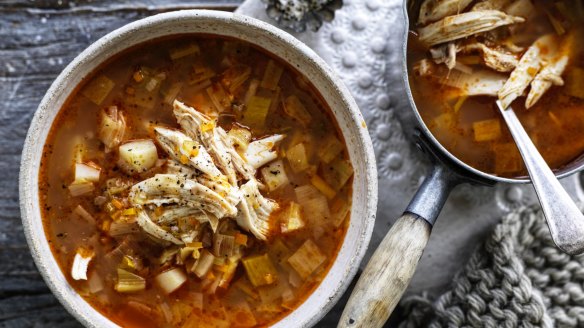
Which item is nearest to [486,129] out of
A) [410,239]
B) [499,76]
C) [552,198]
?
[499,76]

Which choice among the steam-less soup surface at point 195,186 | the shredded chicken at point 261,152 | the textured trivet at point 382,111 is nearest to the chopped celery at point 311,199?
the steam-less soup surface at point 195,186

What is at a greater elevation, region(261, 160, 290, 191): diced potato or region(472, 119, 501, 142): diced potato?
region(261, 160, 290, 191): diced potato

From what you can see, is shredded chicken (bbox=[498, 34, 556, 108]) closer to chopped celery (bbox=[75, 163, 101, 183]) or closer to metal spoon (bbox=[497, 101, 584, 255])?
metal spoon (bbox=[497, 101, 584, 255])

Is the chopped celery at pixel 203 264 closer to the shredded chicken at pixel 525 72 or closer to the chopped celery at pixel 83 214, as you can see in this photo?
the chopped celery at pixel 83 214

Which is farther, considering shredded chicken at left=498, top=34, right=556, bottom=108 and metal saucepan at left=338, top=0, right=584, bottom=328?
shredded chicken at left=498, top=34, right=556, bottom=108

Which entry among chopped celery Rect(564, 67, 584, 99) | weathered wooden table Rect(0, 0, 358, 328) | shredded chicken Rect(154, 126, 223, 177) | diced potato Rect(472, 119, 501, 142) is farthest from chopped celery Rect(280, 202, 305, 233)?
chopped celery Rect(564, 67, 584, 99)

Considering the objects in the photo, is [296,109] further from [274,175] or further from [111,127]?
[111,127]

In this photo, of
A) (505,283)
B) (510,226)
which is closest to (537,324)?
(505,283)

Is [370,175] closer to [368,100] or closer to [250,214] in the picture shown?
[250,214]
